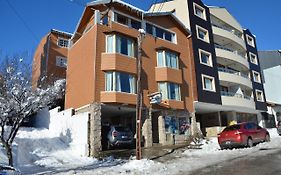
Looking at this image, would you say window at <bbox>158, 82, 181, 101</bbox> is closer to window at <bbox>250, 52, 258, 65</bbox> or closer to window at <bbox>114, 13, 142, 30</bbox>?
Answer: window at <bbox>114, 13, 142, 30</bbox>

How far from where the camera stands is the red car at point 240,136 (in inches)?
771

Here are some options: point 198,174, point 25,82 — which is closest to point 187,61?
point 25,82

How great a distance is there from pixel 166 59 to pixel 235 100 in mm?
11521

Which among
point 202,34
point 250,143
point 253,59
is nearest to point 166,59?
point 202,34

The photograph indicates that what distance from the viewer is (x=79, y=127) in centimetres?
2245

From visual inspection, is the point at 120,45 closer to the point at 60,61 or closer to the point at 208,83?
the point at 208,83

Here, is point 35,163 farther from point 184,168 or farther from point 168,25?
point 168,25

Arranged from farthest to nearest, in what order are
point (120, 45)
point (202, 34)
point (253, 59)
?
point (253, 59) → point (202, 34) → point (120, 45)

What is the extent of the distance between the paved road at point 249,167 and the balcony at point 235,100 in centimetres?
1771

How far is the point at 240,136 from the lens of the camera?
768 inches

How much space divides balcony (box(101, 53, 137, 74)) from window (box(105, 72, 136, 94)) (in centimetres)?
42

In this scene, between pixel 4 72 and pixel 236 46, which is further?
pixel 236 46

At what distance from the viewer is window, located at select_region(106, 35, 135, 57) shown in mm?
23984

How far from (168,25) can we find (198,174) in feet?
71.5
